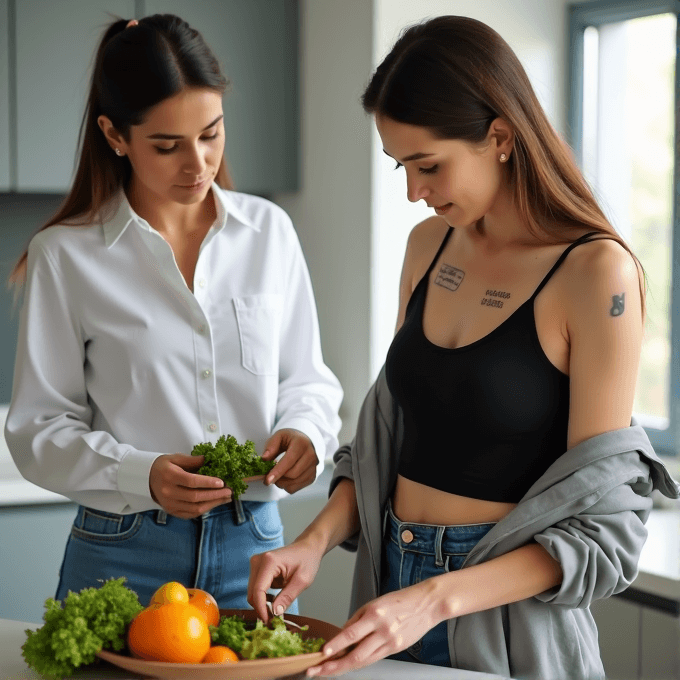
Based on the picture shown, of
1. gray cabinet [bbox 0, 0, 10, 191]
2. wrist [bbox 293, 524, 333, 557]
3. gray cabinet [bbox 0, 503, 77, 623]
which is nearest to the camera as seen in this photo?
wrist [bbox 293, 524, 333, 557]

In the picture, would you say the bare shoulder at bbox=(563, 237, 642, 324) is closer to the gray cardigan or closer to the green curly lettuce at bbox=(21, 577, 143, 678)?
the gray cardigan

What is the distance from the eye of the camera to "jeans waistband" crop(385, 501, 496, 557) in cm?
137

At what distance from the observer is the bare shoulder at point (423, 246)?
1615 millimetres

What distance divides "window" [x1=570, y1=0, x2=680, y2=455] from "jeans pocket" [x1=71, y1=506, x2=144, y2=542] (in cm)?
168

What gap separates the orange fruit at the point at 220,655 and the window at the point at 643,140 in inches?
75.4

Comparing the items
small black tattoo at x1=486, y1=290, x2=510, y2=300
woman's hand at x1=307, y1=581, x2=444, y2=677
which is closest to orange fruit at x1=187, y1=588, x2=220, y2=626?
woman's hand at x1=307, y1=581, x2=444, y2=677

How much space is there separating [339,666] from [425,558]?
0.89 feet

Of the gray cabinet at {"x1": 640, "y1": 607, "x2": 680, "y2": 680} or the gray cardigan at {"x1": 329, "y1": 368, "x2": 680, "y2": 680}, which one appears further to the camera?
the gray cabinet at {"x1": 640, "y1": 607, "x2": 680, "y2": 680}

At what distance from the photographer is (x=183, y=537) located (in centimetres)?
166

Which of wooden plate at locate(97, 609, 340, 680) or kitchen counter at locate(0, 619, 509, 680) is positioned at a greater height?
wooden plate at locate(97, 609, 340, 680)

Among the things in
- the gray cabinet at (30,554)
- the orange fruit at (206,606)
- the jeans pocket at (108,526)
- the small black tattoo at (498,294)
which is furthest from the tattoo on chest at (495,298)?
the gray cabinet at (30,554)

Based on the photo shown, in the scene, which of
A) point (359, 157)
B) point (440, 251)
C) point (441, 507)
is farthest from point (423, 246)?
point (359, 157)

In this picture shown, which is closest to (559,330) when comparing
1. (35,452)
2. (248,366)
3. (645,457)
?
(645,457)

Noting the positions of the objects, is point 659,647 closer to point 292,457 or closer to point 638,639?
point 638,639
